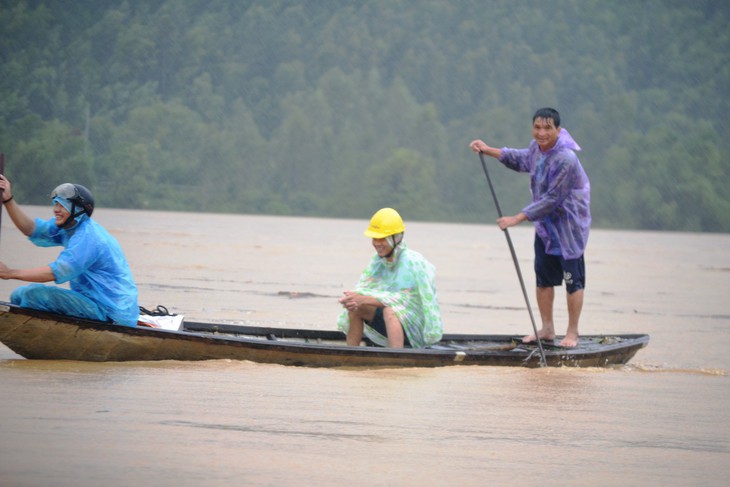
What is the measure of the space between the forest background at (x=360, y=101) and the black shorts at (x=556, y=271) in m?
54.4

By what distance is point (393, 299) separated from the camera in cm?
782

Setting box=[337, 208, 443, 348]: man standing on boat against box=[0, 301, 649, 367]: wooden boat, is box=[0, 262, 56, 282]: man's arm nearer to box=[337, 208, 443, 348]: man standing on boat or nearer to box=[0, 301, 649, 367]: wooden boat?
box=[0, 301, 649, 367]: wooden boat

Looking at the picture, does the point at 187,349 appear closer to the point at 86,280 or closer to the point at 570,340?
the point at 86,280

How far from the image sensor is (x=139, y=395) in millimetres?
6227

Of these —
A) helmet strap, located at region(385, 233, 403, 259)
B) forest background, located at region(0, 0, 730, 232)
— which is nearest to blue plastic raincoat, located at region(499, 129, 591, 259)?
helmet strap, located at region(385, 233, 403, 259)

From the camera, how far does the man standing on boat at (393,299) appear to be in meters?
7.74

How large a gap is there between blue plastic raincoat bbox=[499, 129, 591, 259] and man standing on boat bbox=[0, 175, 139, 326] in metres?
3.06

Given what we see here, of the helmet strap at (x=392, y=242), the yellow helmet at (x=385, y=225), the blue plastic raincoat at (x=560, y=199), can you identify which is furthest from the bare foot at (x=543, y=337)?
the yellow helmet at (x=385, y=225)

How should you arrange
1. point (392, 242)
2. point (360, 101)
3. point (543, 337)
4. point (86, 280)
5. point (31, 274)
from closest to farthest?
point (31, 274)
point (86, 280)
point (392, 242)
point (543, 337)
point (360, 101)

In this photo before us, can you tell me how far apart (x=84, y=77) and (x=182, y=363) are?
289ft

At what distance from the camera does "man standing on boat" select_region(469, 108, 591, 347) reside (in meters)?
8.45

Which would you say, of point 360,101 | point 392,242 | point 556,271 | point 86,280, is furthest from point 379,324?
point 360,101

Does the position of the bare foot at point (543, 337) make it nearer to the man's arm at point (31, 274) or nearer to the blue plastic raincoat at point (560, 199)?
the blue plastic raincoat at point (560, 199)

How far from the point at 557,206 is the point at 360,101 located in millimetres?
81311
